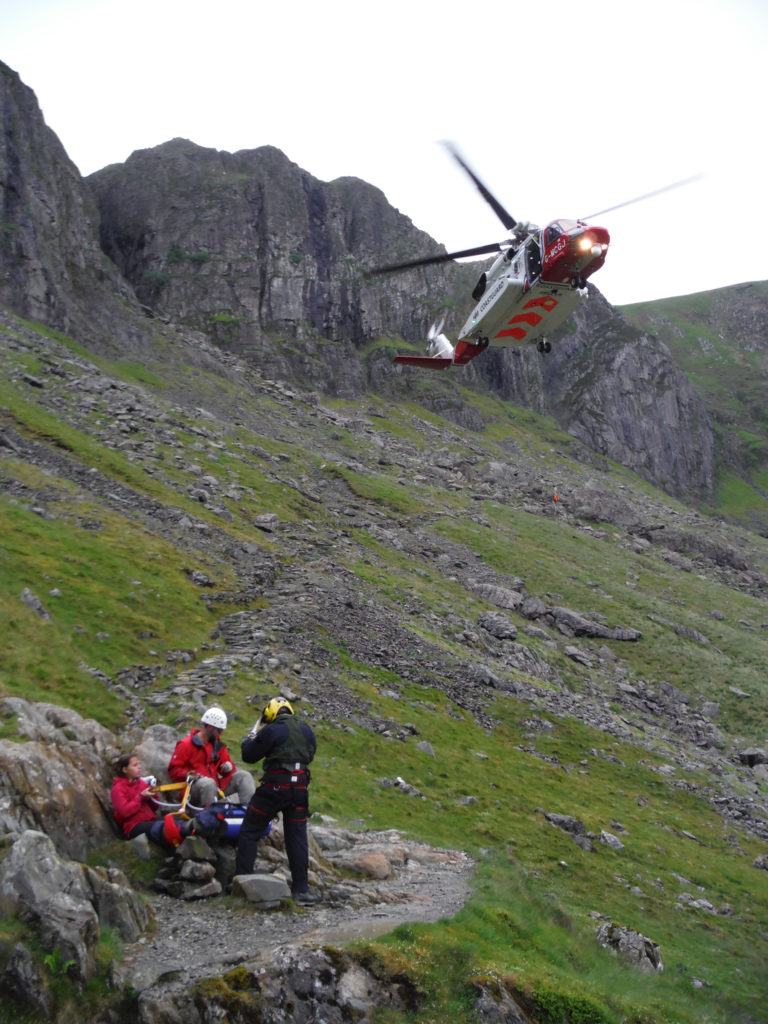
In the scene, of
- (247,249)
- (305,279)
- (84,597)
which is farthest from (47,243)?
(84,597)

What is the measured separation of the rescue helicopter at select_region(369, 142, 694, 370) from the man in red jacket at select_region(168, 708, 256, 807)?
610 inches

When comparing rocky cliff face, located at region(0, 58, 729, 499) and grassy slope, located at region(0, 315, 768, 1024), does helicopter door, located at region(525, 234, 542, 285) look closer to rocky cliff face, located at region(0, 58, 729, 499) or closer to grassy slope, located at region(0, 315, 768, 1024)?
grassy slope, located at region(0, 315, 768, 1024)

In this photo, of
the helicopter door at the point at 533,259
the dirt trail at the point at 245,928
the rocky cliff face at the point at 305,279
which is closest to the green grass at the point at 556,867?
the dirt trail at the point at 245,928

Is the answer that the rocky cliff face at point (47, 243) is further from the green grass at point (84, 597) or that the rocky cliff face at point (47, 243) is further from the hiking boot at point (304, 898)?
the hiking boot at point (304, 898)

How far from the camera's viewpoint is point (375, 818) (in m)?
16.1

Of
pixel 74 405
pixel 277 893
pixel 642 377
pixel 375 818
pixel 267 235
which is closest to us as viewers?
pixel 277 893

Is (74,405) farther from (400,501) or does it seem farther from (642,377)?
(642,377)

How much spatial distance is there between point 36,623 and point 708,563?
7135 cm

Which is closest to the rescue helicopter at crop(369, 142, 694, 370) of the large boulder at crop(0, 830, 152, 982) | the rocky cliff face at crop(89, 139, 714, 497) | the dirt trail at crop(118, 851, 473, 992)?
the dirt trail at crop(118, 851, 473, 992)

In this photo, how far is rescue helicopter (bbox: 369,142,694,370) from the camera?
806 inches

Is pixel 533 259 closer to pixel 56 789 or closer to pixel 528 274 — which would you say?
pixel 528 274

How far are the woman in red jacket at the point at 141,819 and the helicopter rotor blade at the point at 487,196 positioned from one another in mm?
20648

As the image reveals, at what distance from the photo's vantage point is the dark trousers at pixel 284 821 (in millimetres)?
8953

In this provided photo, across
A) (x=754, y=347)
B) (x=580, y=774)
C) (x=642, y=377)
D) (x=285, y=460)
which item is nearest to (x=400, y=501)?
(x=285, y=460)
